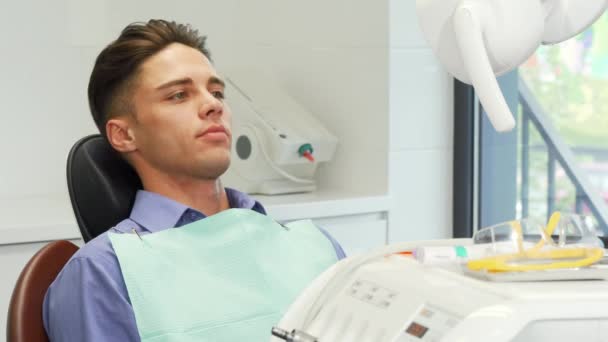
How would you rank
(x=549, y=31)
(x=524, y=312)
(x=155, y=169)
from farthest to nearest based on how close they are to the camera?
(x=155, y=169)
(x=549, y=31)
(x=524, y=312)

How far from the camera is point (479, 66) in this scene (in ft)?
2.96

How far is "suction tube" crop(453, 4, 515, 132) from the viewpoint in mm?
890

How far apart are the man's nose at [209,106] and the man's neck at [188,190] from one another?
0.41 feet

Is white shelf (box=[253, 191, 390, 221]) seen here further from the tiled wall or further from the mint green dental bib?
the mint green dental bib

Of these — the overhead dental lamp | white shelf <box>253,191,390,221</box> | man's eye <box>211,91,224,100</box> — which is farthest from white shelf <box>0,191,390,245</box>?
the overhead dental lamp

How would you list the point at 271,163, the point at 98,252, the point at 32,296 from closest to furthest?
the point at 32,296 → the point at 98,252 → the point at 271,163

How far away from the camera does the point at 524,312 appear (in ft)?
2.45

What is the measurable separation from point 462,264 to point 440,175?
2.14 metres

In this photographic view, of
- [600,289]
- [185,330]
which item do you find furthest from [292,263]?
[600,289]

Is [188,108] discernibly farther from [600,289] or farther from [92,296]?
[600,289]

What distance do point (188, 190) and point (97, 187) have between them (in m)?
0.17

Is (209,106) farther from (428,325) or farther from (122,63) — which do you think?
(428,325)

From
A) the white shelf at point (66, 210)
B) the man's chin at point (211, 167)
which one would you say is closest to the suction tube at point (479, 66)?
the man's chin at point (211, 167)

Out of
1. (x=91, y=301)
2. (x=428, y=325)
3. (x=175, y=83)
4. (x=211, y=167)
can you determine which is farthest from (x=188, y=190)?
(x=428, y=325)
